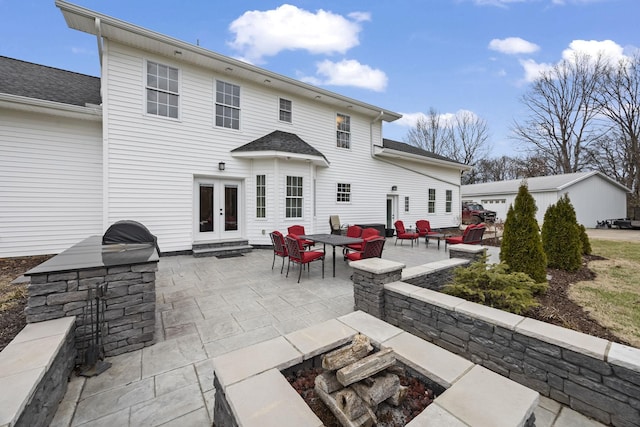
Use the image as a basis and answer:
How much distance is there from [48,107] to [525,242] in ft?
36.7

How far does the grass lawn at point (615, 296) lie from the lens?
2.95m

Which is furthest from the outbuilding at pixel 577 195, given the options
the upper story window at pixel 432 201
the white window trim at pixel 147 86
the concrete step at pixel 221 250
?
the white window trim at pixel 147 86

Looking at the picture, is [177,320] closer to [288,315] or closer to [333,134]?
[288,315]

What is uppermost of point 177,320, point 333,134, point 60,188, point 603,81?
point 603,81

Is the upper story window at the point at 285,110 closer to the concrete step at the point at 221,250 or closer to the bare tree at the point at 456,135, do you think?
the concrete step at the point at 221,250

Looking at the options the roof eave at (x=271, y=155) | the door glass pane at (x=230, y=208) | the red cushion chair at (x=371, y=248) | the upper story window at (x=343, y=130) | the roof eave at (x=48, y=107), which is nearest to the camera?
the red cushion chair at (x=371, y=248)

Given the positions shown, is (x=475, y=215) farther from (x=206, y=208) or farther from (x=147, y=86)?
(x=147, y=86)

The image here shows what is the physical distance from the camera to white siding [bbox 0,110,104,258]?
21.3ft

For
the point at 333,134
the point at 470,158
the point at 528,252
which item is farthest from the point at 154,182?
the point at 470,158

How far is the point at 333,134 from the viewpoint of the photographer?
1077cm

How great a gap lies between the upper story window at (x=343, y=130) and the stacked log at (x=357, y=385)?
33.3 ft

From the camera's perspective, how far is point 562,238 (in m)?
5.56

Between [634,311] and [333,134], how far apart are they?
954 centimetres

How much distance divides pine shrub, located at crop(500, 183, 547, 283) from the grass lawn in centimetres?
59
